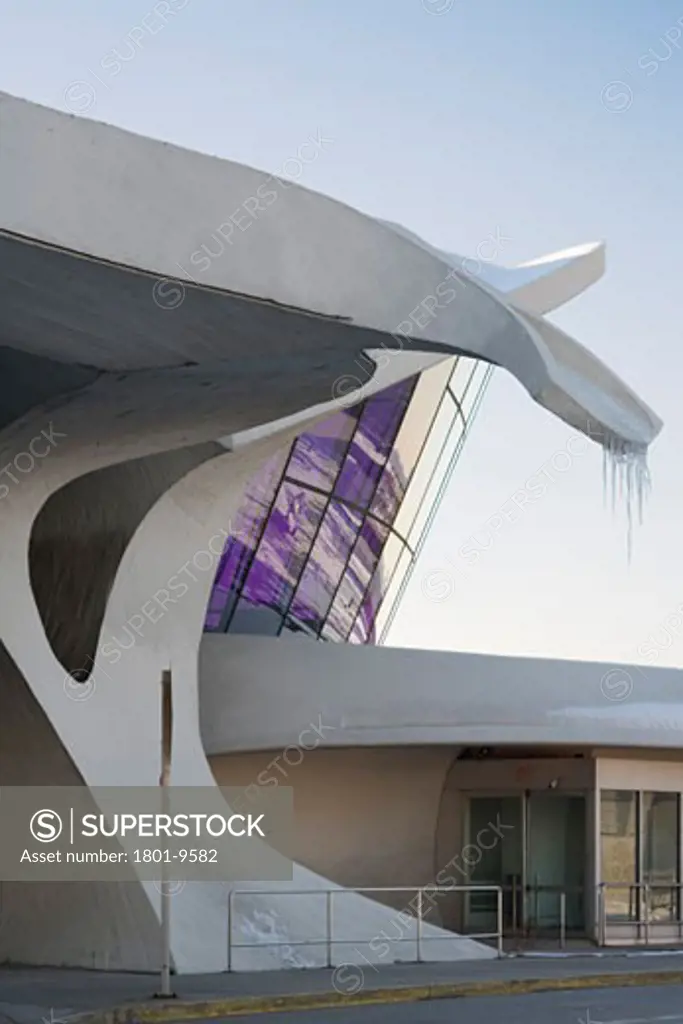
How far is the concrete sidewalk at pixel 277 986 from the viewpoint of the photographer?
1527 centimetres

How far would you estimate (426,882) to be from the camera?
29.4 metres

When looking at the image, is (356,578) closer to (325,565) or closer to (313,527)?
(325,565)

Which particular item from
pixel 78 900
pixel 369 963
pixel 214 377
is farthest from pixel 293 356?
pixel 369 963

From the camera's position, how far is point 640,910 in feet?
94.6

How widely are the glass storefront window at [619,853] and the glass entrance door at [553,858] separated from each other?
1.15 feet

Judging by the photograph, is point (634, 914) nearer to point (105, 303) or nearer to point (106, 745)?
point (106, 745)

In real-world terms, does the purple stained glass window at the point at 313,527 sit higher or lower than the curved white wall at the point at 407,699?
higher

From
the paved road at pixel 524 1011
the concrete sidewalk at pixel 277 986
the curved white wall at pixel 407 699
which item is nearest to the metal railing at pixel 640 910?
the curved white wall at pixel 407 699

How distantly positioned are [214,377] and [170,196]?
152 inches

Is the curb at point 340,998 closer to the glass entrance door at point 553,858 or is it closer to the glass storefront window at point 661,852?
the glass entrance door at point 553,858

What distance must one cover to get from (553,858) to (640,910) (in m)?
1.58

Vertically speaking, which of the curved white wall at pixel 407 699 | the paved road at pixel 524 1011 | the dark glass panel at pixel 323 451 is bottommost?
the paved road at pixel 524 1011

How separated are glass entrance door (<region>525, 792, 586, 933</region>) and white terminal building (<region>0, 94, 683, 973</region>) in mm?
44

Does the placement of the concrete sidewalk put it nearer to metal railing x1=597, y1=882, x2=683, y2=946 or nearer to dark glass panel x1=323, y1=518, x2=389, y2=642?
metal railing x1=597, y1=882, x2=683, y2=946
